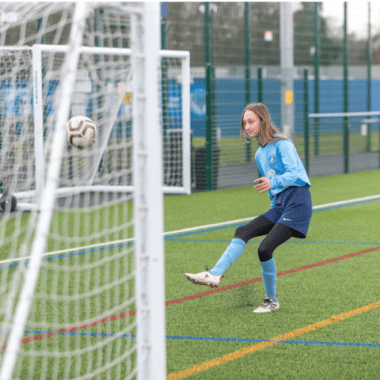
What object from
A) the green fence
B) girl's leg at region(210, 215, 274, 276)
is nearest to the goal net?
girl's leg at region(210, 215, 274, 276)

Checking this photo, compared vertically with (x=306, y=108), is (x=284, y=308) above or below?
below

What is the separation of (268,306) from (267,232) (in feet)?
1.79

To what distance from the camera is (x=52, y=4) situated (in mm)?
5098

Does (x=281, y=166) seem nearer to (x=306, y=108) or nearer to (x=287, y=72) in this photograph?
(x=287, y=72)

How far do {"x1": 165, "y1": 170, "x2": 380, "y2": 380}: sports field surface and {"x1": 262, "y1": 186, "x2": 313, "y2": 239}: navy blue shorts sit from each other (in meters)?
0.64

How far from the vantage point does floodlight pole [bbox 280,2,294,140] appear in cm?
1470

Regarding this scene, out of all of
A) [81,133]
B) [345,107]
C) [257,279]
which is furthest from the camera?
[345,107]

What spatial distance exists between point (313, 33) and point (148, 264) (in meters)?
15.5


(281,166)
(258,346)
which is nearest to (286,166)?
(281,166)

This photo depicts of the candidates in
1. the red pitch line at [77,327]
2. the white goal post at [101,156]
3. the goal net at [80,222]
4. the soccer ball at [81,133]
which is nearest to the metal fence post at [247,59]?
the white goal post at [101,156]

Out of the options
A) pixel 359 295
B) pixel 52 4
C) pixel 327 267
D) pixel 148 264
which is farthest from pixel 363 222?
pixel 148 264

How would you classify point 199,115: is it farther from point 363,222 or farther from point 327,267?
point 327,267

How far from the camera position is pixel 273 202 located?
5.05 meters

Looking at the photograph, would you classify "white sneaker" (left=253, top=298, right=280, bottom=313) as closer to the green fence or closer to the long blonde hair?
the long blonde hair
